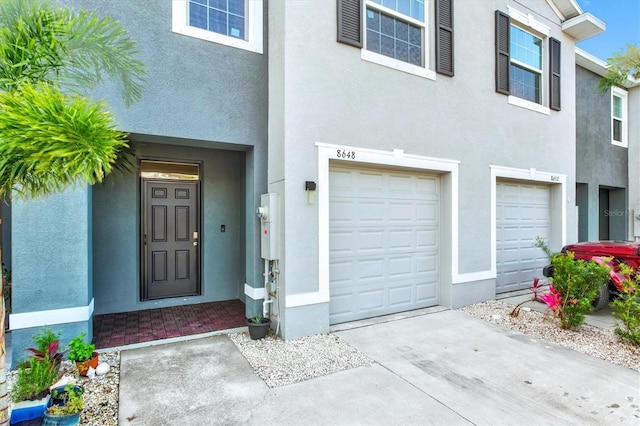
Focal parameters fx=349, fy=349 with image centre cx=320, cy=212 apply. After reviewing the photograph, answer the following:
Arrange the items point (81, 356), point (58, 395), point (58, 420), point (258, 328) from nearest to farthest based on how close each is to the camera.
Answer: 1. point (58, 420)
2. point (58, 395)
3. point (81, 356)
4. point (258, 328)

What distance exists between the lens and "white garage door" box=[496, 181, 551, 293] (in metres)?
7.60

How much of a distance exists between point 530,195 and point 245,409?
7.82 m

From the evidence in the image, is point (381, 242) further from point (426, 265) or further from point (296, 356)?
point (296, 356)

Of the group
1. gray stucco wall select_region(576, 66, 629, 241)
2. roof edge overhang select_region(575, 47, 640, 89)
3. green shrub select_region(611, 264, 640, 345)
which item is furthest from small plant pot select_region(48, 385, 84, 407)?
roof edge overhang select_region(575, 47, 640, 89)

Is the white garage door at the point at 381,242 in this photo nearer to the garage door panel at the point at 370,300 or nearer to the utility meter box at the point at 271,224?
the garage door panel at the point at 370,300

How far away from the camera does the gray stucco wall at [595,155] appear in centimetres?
1053

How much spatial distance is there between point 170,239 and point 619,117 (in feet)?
47.1

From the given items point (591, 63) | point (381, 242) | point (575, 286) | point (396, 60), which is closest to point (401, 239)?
point (381, 242)

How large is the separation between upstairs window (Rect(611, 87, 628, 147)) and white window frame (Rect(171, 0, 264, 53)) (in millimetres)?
12191

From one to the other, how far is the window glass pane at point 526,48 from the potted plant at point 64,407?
9281mm

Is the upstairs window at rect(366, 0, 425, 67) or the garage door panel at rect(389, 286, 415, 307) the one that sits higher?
the upstairs window at rect(366, 0, 425, 67)

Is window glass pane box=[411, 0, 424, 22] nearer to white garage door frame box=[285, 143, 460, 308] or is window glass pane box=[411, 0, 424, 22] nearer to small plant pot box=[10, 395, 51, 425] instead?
white garage door frame box=[285, 143, 460, 308]

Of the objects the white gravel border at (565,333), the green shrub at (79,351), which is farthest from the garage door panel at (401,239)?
the green shrub at (79,351)

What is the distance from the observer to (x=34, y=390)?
292 cm
